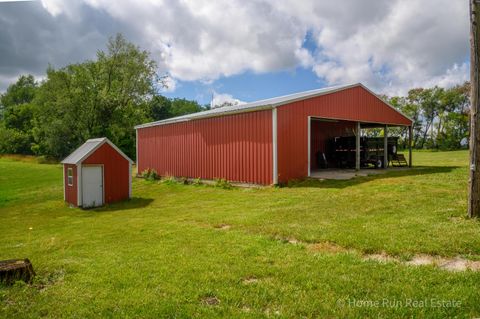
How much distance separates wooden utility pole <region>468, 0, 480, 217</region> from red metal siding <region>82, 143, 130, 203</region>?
12.5 metres

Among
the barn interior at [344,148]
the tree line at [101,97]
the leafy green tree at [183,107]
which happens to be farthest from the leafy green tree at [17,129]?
the barn interior at [344,148]

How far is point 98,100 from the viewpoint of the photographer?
34.1 meters

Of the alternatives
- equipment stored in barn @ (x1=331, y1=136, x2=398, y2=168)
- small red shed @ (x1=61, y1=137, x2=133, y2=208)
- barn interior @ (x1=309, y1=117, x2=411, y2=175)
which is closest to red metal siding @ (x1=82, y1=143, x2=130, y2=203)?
small red shed @ (x1=61, y1=137, x2=133, y2=208)

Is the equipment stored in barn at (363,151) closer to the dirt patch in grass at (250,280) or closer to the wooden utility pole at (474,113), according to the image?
the wooden utility pole at (474,113)

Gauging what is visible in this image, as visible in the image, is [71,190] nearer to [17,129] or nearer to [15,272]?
[15,272]

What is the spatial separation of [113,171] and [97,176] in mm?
698

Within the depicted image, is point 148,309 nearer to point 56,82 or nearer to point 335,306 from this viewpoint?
point 335,306

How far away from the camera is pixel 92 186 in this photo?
13898mm

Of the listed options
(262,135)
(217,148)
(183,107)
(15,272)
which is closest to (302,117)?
(262,135)

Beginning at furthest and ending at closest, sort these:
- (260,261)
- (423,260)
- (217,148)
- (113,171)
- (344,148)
→ (344,148)
(217,148)
(113,171)
(260,261)
(423,260)

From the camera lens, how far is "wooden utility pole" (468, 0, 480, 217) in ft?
20.4

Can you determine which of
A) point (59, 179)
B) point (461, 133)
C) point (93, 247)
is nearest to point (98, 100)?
point (59, 179)

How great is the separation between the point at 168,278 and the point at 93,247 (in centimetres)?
270

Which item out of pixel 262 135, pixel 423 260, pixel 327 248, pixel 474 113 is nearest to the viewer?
pixel 423 260
